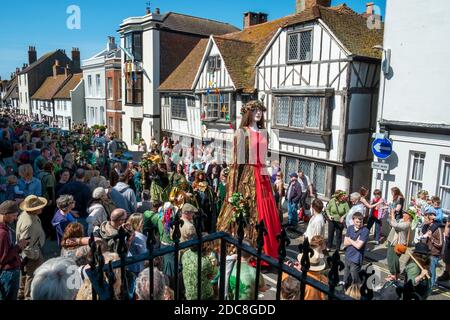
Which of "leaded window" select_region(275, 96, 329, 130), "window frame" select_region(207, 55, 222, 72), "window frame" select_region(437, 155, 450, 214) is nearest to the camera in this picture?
"window frame" select_region(437, 155, 450, 214)

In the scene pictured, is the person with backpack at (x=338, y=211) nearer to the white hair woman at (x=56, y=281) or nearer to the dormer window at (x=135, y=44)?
the white hair woman at (x=56, y=281)

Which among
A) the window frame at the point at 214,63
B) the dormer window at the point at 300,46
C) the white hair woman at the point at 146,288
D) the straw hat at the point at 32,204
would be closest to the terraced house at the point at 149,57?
the window frame at the point at 214,63

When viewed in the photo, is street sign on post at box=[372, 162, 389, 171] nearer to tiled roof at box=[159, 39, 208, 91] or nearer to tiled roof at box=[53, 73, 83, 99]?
tiled roof at box=[159, 39, 208, 91]

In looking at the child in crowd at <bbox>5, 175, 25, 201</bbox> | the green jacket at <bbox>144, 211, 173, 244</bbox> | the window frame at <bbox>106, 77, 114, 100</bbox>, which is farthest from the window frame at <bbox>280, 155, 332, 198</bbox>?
the window frame at <bbox>106, 77, 114, 100</bbox>

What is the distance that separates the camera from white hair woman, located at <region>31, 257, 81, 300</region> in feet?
10.9

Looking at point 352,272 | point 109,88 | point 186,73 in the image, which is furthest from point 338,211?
point 109,88

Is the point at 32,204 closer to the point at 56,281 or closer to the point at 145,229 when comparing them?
the point at 56,281

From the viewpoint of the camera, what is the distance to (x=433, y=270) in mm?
7234

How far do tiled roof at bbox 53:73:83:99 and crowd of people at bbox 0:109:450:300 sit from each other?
32.1 meters

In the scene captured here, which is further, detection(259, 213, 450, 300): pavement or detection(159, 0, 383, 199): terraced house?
detection(159, 0, 383, 199): terraced house

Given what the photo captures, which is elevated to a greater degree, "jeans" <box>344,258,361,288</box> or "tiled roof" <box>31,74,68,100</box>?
"tiled roof" <box>31,74,68,100</box>

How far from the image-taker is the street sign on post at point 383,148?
10.3 meters

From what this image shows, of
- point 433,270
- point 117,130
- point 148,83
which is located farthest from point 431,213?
point 117,130
